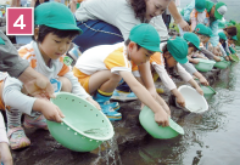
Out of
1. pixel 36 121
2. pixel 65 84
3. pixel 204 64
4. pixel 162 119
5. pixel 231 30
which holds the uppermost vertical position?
pixel 65 84

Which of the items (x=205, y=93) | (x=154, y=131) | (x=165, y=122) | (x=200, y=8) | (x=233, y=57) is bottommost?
(x=233, y=57)

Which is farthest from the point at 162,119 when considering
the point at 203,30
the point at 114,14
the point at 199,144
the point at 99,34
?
the point at 203,30

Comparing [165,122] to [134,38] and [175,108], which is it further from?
[175,108]

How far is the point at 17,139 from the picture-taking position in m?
1.67

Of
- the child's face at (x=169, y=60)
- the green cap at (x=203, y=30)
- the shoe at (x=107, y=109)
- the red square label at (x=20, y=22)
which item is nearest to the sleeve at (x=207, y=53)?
the green cap at (x=203, y=30)

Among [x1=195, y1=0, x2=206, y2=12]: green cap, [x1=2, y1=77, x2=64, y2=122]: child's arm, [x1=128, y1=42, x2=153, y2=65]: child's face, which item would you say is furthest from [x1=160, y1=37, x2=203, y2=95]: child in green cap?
[x1=195, y1=0, x2=206, y2=12]: green cap

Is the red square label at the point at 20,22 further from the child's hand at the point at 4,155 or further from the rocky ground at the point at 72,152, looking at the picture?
the child's hand at the point at 4,155

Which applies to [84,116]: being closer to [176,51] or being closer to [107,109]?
[107,109]

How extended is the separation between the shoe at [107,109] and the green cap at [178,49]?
1115mm

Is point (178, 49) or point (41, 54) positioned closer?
point (41, 54)

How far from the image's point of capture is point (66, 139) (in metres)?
1.47

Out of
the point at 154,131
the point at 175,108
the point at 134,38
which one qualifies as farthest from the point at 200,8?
the point at 154,131

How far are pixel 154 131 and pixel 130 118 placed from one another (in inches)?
17.9

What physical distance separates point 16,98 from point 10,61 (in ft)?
2.06
